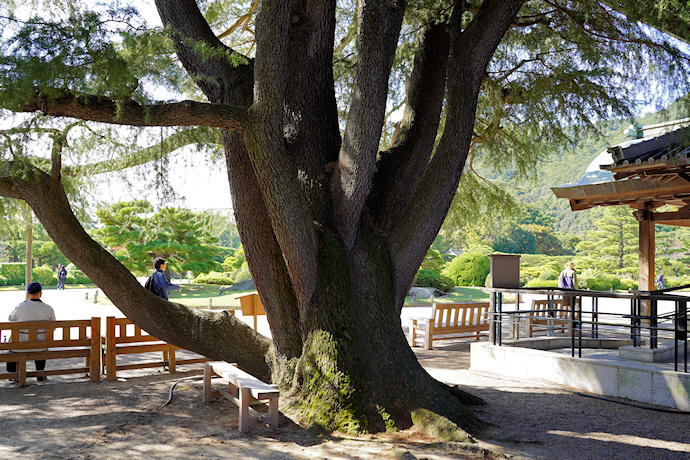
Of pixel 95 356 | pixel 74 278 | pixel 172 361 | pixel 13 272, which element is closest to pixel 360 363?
pixel 172 361

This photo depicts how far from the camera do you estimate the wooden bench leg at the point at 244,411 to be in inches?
201

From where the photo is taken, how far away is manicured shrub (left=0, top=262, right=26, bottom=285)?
112 ft

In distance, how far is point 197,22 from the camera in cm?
597

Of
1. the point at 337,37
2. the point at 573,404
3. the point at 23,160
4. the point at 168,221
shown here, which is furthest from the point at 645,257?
the point at 23,160

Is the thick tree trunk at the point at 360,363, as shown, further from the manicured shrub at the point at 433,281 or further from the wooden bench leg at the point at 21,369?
the manicured shrub at the point at 433,281

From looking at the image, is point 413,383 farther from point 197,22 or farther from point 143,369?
point 143,369

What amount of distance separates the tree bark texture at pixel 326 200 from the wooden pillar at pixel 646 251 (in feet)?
22.9

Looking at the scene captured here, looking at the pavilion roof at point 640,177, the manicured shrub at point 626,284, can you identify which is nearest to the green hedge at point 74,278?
the manicured shrub at point 626,284

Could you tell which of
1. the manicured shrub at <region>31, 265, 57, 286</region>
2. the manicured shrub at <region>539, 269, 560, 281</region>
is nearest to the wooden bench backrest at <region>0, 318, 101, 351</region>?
the manicured shrub at <region>539, 269, 560, 281</region>

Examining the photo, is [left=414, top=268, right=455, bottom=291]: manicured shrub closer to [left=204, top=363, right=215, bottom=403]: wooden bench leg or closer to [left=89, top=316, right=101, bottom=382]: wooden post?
[left=89, top=316, right=101, bottom=382]: wooden post

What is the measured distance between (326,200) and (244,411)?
2.20 metres

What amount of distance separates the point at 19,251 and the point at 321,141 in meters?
43.2

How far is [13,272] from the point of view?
34.3m

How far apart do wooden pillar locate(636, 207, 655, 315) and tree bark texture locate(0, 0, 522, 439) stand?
6.98 metres
